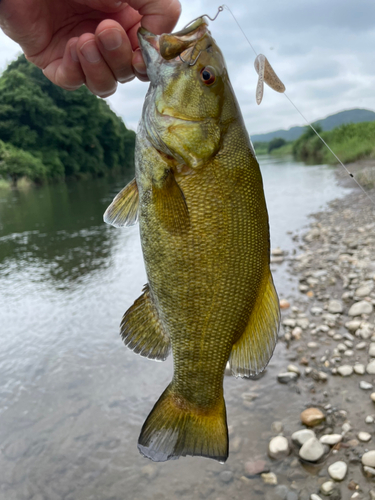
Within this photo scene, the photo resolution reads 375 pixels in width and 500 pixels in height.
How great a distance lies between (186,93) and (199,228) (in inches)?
23.3

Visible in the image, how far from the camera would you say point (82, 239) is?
464 inches

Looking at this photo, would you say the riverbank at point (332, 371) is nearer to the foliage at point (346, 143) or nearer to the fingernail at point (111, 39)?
the fingernail at point (111, 39)

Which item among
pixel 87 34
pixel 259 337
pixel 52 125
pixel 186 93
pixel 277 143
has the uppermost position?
pixel 52 125

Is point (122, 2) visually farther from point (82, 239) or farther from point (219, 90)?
point (82, 239)

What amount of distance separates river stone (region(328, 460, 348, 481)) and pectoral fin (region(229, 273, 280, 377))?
2198 mm

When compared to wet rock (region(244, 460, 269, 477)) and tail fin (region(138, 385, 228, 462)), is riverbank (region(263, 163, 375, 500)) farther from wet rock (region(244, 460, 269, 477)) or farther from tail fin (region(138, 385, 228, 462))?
tail fin (region(138, 385, 228, 462))

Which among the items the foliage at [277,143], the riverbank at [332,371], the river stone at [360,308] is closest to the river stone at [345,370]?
the riverbank at [332,371]

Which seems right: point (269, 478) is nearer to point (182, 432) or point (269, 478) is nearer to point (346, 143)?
point (182, 432)

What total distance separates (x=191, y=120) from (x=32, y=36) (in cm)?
162

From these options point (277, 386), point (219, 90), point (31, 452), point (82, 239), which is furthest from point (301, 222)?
point (219, 90)

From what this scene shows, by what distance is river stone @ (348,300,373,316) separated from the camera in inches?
227

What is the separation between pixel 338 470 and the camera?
329 cm

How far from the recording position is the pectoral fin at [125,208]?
1.83 metres

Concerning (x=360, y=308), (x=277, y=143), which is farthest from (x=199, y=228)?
(x=277, y=143)
